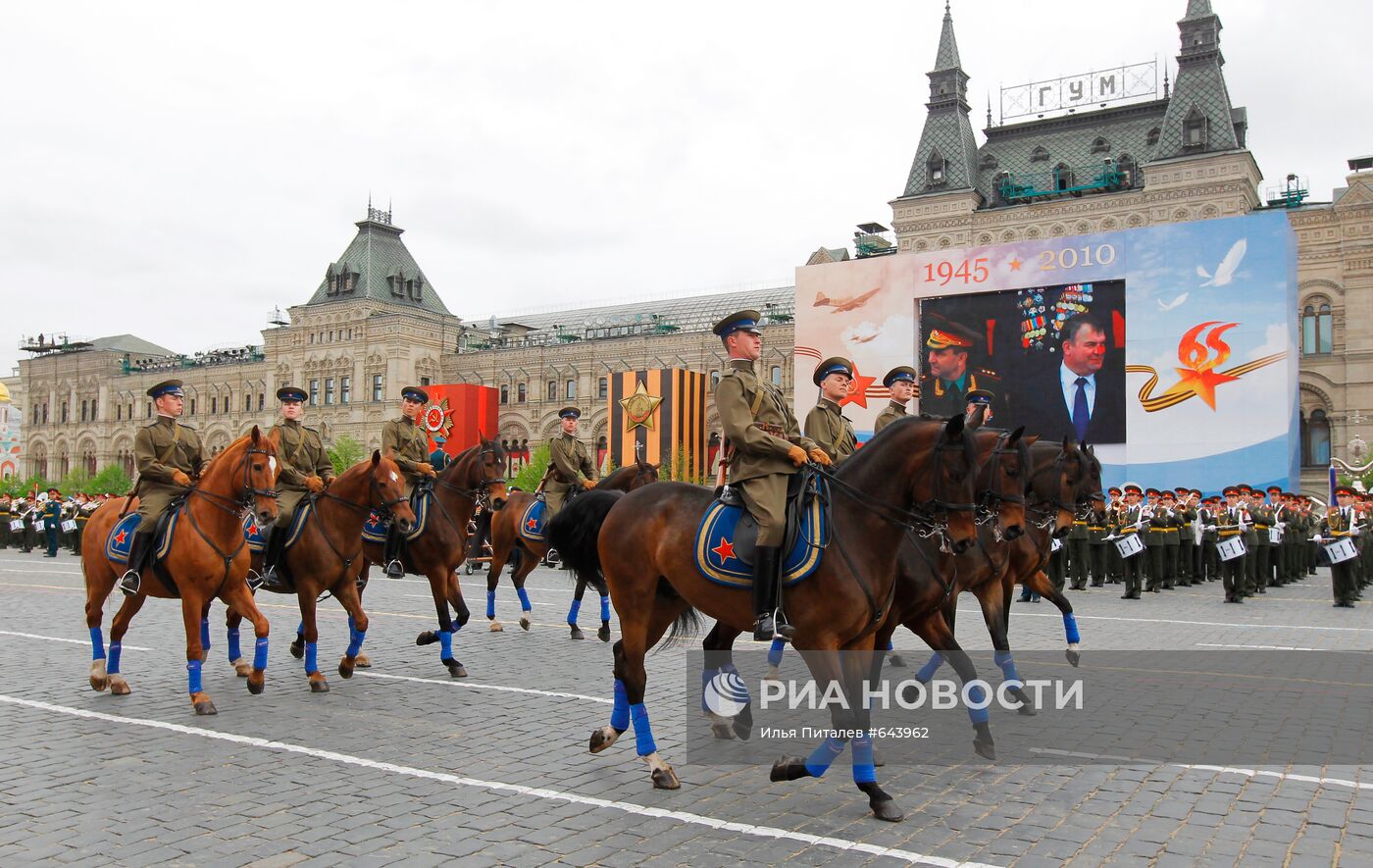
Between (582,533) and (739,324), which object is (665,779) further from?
(739,324)

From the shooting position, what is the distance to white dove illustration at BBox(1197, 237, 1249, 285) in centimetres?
3228

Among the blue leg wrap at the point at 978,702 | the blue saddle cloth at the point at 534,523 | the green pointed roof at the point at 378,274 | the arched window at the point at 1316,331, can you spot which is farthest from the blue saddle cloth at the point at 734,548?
the green pointed roof at the point at 378,274

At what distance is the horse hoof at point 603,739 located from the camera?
20.7ft

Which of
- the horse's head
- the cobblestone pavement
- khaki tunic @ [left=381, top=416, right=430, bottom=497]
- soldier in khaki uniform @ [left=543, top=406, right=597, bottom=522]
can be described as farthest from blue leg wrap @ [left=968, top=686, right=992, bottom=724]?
soldier in khaki uniform @ [left=543, top=406, right=597, bottom=522]

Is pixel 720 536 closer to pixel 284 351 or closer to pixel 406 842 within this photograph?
Result: pixel 406 842

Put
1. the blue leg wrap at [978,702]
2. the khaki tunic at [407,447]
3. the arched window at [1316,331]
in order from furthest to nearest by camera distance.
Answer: the arched window at [1316,331], the khaki tunic at [407,447], the blue leg wrap at [978,702]

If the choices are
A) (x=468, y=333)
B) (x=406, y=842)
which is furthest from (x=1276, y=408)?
(x=468, y=333)

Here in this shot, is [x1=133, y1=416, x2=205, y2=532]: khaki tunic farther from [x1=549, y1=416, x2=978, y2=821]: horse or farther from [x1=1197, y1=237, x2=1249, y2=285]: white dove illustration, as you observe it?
[x1=1197, y1=237, x2=1249, y2=285]: white dove illustration

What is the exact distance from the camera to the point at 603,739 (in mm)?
6301

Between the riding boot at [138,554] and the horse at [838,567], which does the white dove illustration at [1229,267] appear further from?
the riding boot at [138,554]

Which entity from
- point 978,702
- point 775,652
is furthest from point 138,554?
point 978,702

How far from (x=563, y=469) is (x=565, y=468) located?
5 cm

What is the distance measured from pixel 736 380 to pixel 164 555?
17.6ft

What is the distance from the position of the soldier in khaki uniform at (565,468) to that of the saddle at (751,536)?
7.30 meters
